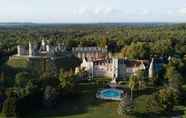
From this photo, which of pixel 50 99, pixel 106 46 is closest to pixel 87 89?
pixel 50 99

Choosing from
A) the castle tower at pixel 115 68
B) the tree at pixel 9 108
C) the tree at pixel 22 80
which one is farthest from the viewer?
the castle tower at pixel 115 68

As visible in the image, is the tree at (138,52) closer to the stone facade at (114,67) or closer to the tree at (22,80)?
the stone facade at (114,67)

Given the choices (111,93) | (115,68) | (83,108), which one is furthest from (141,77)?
(83,108)

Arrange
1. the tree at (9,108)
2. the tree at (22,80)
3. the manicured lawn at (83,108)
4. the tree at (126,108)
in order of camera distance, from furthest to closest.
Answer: the tree at (22,80) → the manicured lawn at (83,108) → the tree at (9,108) → the tree at (126,108)

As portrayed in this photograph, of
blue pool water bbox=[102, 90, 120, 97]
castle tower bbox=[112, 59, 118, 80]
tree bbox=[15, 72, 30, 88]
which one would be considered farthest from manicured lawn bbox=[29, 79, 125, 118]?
castle tower bbox=[112, 59, 118, 80]

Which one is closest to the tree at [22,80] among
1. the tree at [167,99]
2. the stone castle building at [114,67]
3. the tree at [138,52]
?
the stone castle building at [114,67]

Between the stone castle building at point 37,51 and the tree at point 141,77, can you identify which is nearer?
the tree at point 141,77

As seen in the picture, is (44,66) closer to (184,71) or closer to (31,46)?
(31,46)

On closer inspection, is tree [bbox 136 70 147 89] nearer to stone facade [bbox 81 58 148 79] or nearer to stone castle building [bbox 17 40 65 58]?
stone facade [bbox 81 58 148 79]

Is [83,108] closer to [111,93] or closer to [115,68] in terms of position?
[111,93]
